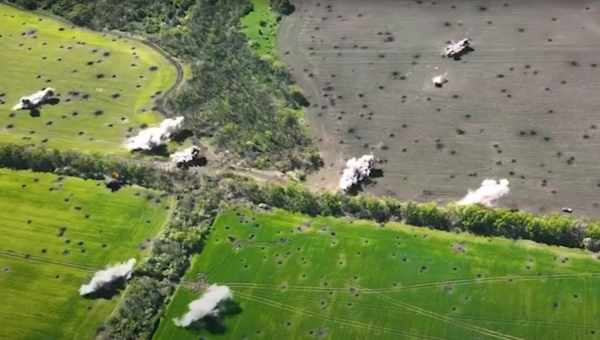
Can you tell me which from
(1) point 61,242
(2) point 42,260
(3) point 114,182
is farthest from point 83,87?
(2) point 42,260

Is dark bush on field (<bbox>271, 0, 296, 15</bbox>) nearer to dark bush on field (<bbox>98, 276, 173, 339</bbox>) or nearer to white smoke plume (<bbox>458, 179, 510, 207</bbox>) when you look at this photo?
white smoke plume (<bbox>458, 179, 510, 207</bbox>)

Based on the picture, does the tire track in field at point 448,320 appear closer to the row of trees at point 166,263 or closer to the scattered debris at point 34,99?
the row of trees at point 166,263

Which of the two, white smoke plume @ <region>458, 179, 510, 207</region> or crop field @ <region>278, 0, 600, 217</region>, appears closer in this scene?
white smoke plume @ <region>458, 179, 510, 207</region>

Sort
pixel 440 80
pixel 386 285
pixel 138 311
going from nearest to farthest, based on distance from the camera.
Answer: pixel 386 285, pixel 138 311, pixel 440 80

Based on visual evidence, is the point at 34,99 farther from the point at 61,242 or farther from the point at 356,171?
the point at 356,171

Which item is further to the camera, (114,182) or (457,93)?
(457,93)

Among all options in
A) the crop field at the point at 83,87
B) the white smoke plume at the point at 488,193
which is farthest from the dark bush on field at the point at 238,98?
the white smoke plume at the point at 488,193

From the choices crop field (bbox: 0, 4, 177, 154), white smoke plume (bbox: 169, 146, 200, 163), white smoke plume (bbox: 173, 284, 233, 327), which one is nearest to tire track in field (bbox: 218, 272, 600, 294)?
white smoke plume (bbox: 173, 284, 233, 327)
